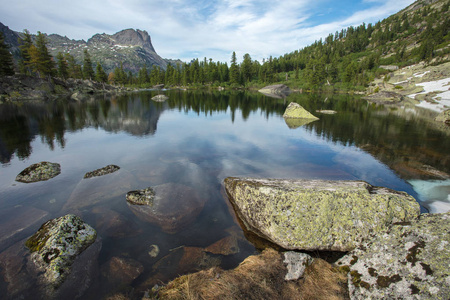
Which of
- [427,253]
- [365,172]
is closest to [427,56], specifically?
[365,172]

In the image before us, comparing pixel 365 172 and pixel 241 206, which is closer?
pixel 241 206

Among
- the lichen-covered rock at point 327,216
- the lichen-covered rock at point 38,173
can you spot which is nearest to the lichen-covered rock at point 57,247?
the lichen-covered rock at point 327,216

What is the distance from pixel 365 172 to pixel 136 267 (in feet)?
45.2

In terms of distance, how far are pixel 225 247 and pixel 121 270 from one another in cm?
328

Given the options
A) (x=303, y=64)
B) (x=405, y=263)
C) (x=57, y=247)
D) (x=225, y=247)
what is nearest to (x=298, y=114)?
(x=225, y=247)

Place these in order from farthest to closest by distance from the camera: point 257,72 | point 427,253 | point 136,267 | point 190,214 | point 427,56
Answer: point 257,72 < point 427,56 < point 190,214 < point 136,267 < point 427,253

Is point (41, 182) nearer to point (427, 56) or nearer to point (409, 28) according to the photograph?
point (427, 56)

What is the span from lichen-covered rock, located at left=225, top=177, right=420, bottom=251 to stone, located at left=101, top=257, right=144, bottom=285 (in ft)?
14.1

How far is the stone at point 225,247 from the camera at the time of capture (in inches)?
271

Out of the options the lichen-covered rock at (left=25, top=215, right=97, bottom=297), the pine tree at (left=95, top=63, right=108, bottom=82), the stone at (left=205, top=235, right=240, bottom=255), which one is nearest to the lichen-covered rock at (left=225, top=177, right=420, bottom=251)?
the stone at (left=205, top=235, right=240, bottom=255)

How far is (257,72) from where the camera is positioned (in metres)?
150

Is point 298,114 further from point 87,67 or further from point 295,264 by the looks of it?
point 87,67

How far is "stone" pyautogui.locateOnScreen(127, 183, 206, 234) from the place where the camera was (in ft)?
27.2

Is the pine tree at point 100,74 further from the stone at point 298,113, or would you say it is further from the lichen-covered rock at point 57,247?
the lichen-covered rock at point 57,247
